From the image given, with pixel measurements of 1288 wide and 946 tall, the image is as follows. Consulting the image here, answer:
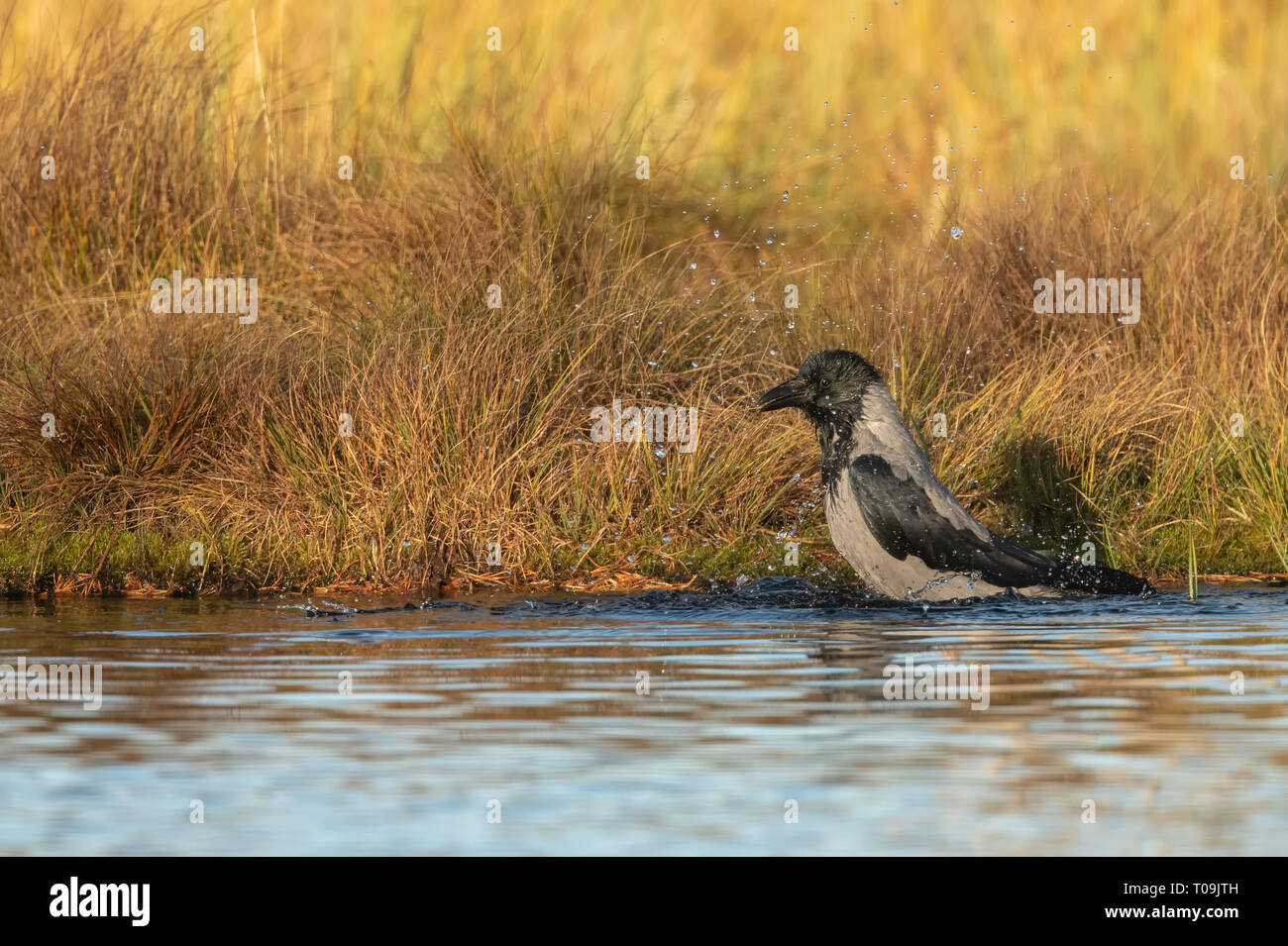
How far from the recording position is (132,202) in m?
16.1

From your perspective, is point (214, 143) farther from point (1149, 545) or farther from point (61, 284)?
point (1149, 545)

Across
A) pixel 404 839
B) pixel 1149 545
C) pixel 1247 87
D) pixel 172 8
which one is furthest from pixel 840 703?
pixel 1247 87

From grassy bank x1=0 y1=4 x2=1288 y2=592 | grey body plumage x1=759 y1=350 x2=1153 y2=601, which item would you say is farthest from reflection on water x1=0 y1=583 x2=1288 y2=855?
grassy bank x1=0 y1=4 x2=1288 y2=592

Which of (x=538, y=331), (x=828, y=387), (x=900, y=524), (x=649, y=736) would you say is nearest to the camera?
(x=649, y=736)

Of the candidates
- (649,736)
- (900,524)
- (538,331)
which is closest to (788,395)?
(900,524)

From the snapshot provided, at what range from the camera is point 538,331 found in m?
13.8

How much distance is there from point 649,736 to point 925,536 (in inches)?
173

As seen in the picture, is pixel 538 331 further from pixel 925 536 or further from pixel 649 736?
pixel 649 736

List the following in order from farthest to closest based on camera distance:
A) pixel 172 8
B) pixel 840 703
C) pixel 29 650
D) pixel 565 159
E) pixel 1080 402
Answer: pixel 172 8, pixel 565 159, pixel 1080 402, pixel 29 650, pixel 840 703

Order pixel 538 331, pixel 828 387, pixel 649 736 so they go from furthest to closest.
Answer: pixel 538 331 → pixel 828 387 → pixel 649 736

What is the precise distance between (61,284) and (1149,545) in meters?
6.97

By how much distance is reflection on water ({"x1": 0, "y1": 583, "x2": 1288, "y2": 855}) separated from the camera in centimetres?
615

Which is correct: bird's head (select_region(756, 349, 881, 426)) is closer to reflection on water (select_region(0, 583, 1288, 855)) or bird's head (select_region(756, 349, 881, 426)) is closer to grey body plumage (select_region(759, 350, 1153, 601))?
grey body plumage (select_region(759, 350, 1153, 601))

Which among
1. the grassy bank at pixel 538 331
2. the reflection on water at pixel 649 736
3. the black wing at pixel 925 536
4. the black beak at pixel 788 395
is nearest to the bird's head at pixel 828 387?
the black beak at pixel 788 395
